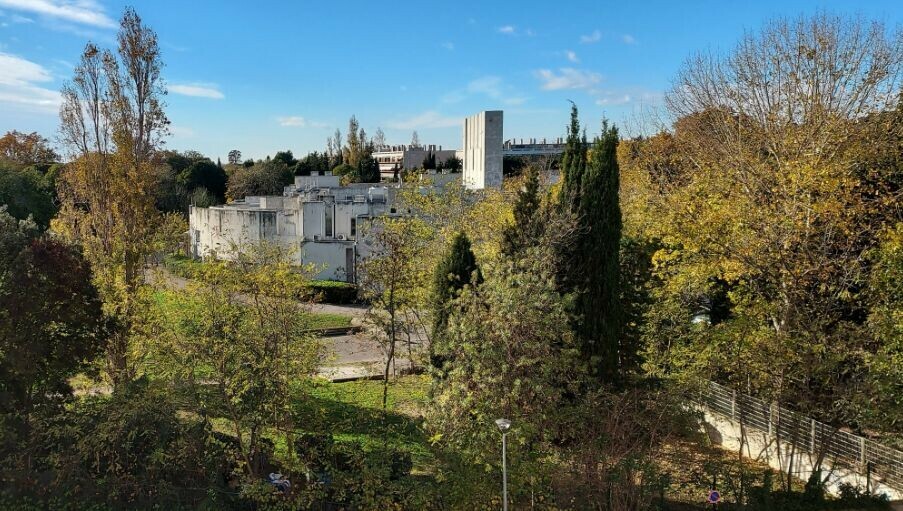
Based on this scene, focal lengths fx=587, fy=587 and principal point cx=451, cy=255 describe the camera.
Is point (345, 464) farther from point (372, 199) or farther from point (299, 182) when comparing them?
point (299, 182)

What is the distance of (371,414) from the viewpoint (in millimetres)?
12516

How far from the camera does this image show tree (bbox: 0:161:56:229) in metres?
33.6

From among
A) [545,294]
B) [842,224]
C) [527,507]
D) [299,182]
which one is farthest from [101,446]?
[299,182]

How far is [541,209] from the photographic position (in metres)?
12.9

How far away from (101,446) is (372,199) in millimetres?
24623

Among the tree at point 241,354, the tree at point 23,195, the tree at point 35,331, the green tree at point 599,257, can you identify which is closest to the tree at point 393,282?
the tree at point 241,354

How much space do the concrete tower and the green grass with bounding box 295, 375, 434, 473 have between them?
17502mm

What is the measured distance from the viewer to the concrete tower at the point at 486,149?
3247cm

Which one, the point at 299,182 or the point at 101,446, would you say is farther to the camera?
the point at 299,182

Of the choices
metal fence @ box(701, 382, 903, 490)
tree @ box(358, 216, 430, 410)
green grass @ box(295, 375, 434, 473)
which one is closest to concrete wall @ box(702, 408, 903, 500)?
metal fence @ box(701, 382, 903, 490)

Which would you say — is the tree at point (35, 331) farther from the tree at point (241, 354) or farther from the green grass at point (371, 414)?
the green grass at point (371, 414)

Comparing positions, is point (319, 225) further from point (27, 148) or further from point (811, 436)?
point (27, 148)

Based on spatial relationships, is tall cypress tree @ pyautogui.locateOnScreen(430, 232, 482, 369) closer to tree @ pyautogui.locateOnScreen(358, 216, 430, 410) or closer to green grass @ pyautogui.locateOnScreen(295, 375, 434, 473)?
tree @ pyautogui.locateOnScreen(358, 216, 430, 410)

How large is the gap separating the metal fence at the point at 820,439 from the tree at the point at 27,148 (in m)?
56.8
